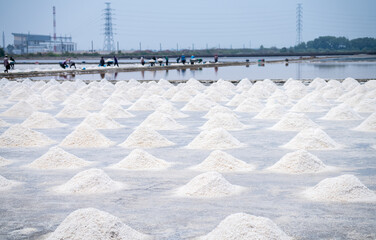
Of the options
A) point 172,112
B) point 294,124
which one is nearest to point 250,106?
point 172,112

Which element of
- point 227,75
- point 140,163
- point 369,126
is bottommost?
point 140,163

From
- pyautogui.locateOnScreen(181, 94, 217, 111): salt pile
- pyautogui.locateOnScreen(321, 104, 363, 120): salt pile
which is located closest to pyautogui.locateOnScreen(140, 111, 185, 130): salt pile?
pyautogui.locateOnScreen(181, 94, 217, 111): salt pile

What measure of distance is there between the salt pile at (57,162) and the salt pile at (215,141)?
90.6 inches

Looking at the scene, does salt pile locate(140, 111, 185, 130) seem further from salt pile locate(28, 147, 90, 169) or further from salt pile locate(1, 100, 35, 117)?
salt pile locate(1, 100, 35, 117)

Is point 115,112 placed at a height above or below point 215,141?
A: above

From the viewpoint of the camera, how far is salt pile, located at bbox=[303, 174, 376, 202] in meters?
6.33

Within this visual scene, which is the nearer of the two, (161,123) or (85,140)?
(85,140)

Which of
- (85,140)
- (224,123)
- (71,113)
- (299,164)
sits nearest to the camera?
(299,164)

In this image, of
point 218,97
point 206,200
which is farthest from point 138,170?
point 218,97

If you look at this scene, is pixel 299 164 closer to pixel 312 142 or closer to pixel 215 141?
pixel 312 142

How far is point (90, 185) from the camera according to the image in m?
6.95

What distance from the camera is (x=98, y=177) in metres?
7.02

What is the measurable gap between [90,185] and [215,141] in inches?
142

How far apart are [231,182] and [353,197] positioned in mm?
1686
